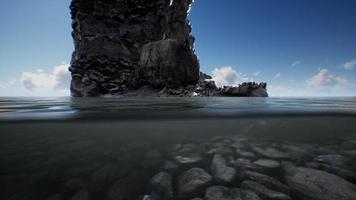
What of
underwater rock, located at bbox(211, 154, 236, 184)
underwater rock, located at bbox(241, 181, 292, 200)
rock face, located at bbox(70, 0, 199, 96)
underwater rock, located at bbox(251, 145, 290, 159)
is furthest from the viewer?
rock face, located at bbox(70, 0, 199, 96)

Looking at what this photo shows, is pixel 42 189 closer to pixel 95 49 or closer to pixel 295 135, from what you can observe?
pixel 295 135

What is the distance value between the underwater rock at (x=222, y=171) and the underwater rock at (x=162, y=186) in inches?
27.9

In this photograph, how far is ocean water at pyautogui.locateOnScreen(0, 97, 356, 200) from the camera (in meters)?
2.43

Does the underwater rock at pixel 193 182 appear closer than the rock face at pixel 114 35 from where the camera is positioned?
Yes

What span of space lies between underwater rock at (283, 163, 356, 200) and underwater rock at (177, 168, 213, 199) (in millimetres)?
1097

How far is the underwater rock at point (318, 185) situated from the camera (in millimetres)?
2211

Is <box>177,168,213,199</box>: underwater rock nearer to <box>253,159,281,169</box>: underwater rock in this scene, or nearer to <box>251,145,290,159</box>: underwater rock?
<box>253,159,281,169</box>: underwater rock

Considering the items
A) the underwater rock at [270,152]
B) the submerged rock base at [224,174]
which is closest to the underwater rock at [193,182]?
the submerged rock base at [224,174]

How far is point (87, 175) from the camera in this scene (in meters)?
2.93

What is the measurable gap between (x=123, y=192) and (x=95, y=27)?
7352 cm

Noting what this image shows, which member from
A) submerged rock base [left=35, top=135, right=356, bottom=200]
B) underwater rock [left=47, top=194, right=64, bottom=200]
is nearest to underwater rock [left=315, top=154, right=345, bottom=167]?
submerged rock base [left=35, top=135, right=356, bottom=200]

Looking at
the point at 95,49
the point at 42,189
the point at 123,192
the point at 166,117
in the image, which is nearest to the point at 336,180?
the point at 123,192

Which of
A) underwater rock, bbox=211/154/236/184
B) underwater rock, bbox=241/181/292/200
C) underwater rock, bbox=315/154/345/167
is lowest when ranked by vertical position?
underwater rock, bbox=211/154/236/184

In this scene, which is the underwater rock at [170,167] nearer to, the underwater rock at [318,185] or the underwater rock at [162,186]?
the underwater rock at [162,186]
